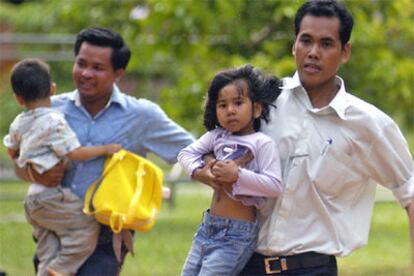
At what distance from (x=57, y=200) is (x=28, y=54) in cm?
1158

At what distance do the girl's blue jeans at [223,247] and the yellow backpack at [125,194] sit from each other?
3.87 ft

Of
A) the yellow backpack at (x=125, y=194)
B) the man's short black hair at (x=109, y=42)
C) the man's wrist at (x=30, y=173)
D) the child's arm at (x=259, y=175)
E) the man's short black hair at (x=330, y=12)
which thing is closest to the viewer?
the child's arm at (x=259, y=175)

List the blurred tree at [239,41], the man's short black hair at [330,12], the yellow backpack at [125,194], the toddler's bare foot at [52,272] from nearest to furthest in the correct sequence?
the man's short black hair at [330,12] < the toddler's bare foot at [52,272] < the yellow backpack at [125,194] < the blurred tree at [239,41]

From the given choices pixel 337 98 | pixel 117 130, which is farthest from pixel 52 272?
pixel 337 98

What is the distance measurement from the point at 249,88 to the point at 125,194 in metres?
1.44

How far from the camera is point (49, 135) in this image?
6785mm

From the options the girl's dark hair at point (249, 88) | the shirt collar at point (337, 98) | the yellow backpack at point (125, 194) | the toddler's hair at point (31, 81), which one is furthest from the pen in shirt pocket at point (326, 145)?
the toddler's hair at point (31, 81)

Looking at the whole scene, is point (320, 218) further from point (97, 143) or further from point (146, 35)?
point (146, 35)

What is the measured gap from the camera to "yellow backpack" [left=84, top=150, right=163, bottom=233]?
675 centimetres

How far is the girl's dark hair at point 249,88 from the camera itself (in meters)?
5.64

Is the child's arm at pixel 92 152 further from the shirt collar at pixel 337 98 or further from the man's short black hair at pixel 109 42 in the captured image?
the shirt collar at pixel 337 98

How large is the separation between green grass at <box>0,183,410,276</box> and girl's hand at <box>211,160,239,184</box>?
19.7 feet

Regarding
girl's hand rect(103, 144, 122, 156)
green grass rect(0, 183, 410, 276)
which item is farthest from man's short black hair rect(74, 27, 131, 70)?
green grass rect(0, 183, 410, 276)

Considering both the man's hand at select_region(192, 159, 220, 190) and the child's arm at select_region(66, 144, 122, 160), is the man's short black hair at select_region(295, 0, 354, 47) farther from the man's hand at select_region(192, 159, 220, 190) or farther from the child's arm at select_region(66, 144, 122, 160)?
the child's arm at select_region(66, 144, 122, 160)
